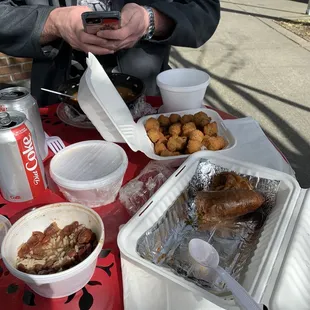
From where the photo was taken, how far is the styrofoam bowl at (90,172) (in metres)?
0.86

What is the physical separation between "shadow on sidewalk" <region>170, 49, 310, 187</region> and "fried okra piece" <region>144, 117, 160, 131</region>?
1.42 meters

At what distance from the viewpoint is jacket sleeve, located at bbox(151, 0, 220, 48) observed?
1388mm

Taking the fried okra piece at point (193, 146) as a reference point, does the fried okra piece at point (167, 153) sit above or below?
below

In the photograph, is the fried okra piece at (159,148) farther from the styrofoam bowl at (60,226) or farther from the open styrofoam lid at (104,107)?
the styrofoam bowl at (60,226)

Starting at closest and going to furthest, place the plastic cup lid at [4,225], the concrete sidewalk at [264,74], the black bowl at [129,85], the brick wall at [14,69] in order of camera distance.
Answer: the plastic cup lid at [4,225] < the black bowl at [129,85] < the concrete sidewalk at [264,74] < the brick wall at [14,69]

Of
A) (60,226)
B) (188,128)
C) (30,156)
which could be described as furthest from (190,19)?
(60,226)

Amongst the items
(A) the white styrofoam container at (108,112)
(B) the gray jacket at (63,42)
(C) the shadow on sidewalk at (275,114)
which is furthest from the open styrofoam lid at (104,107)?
(C) the shadow on sidewalk at (275,114)

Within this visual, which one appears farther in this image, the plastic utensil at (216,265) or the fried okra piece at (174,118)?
the fried okra piece at (174,118)

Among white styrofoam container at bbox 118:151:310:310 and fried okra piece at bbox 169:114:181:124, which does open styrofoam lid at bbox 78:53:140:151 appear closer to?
fried okra piece at bbox 169:114:181:124

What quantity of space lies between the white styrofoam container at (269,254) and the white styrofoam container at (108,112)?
0.24 meters

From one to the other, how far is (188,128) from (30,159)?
51 centimetres

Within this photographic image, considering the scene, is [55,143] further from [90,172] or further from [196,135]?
[196,135]

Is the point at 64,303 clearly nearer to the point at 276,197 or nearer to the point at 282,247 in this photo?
the point at 282,247

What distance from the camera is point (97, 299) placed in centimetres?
68
